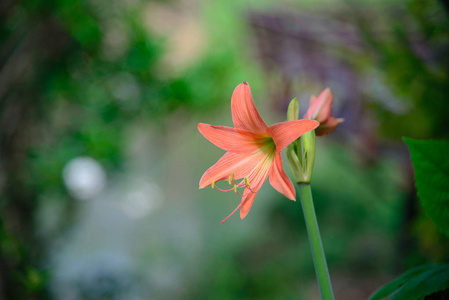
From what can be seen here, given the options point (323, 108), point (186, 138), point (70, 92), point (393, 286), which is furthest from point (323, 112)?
point (186, 138)

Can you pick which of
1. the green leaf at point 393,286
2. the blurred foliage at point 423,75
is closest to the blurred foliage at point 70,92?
the blurred foliage at point 423,75

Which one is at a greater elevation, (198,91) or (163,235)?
(198,91)

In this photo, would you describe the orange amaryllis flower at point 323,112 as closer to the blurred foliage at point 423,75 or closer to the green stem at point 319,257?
the green stem at point 319,257

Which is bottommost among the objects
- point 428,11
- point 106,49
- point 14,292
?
point 14,292

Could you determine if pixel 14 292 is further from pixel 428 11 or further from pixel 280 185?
pixel 428 11

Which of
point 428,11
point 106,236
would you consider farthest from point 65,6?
point 106,236

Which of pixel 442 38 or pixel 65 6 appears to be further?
pixel 65 6
